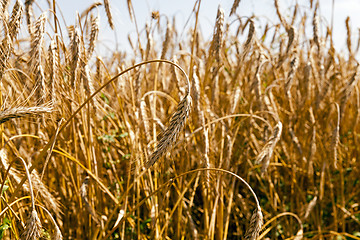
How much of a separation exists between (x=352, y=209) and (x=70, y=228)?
5.64 ft

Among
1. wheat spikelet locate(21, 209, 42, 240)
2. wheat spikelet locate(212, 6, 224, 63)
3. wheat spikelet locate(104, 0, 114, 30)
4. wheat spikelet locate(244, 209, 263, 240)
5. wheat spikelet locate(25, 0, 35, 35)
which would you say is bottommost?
wheat spikelet locate(244, 209, 263, 240)

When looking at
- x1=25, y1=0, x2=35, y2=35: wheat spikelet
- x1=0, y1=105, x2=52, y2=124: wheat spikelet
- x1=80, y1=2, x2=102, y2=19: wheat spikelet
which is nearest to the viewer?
x1=0, y1=105, x2=52, y2=124: wheat spikelet

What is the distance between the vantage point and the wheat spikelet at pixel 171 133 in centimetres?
82

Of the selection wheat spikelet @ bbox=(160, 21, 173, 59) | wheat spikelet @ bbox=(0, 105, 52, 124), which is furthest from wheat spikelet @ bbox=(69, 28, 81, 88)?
wheat spikelet @ bbox=(160, 21, 173, 59)

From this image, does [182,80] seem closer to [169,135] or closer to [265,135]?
[265,135]

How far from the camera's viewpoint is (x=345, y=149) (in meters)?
2.52

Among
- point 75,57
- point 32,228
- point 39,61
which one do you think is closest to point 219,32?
point 75,57

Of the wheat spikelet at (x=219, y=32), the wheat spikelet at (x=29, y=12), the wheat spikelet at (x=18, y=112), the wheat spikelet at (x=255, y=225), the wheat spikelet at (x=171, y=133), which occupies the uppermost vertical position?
the wheat spikelet at (x=29, y=12)

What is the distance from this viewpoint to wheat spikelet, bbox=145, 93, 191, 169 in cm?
82

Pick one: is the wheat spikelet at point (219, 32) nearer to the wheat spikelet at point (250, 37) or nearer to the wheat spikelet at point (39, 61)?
the wheat spikelet at point (250, 37)

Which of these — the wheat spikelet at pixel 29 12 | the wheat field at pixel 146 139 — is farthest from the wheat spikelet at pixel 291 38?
the wheat spikelet at pixel 29 12

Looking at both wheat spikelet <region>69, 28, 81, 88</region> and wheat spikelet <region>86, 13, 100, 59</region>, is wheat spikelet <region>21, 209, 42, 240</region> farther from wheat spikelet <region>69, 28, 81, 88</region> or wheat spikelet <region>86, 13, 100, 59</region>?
wheat spikelet <region>86, 13, 100, 59</region>

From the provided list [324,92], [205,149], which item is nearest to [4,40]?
[205,149]

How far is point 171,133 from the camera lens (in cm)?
83
